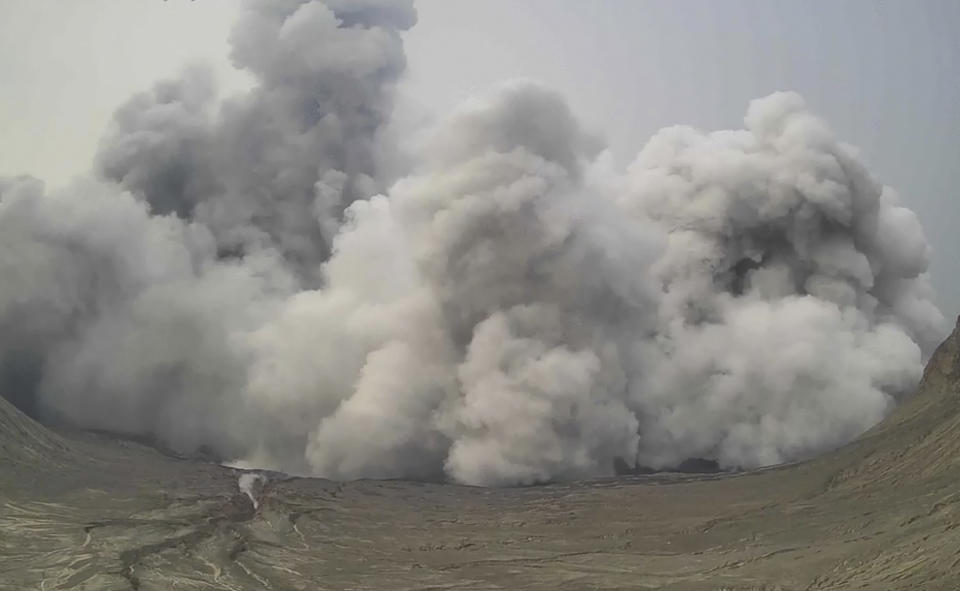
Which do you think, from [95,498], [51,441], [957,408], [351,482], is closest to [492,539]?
[351,482]

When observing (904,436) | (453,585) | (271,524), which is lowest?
(453,585)

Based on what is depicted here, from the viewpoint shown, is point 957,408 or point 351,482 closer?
point 957,408

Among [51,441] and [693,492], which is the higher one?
[51,441]

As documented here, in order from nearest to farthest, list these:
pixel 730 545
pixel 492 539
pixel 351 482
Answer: pixel 730 545
pixel 492 539
pixel 351 482

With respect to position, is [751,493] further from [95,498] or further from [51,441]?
[51,441]

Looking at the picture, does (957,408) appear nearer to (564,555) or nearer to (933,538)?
(933,538)

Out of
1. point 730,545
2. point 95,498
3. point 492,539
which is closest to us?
point 730,545

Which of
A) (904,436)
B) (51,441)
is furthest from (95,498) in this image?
(904,436)
